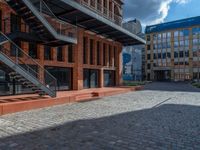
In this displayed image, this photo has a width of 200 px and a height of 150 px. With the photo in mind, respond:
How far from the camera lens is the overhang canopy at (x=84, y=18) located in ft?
50.3

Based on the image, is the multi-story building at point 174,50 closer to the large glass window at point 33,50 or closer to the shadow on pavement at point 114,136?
the large glass window at point 33,50

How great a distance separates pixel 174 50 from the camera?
2596 inches

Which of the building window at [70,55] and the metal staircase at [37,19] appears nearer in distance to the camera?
the metal staircase at [37,19]

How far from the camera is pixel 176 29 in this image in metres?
65.1

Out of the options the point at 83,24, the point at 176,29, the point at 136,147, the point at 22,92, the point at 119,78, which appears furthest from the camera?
the point at 176,29

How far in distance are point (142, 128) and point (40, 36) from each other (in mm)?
9905

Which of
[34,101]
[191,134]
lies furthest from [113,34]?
[191,134]

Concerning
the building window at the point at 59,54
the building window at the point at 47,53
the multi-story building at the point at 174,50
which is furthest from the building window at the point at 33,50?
the multi-story building at the point at 174,50

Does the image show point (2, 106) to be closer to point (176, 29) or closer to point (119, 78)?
point (119, 78)

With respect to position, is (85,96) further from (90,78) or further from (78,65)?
(90,78)

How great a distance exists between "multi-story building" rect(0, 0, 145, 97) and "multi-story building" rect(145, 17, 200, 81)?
42.4m

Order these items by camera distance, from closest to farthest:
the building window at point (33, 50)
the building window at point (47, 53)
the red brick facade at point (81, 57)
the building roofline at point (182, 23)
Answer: the building window at point (33, 50) < the red brick facade at point (81, 57) < the building window at point (47, 53) < the building roofline at point (182, 23)

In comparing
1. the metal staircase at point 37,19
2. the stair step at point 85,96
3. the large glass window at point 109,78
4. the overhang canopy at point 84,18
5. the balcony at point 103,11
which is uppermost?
the balcony at point 103,11

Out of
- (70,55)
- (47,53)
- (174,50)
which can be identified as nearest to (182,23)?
(174,50)
